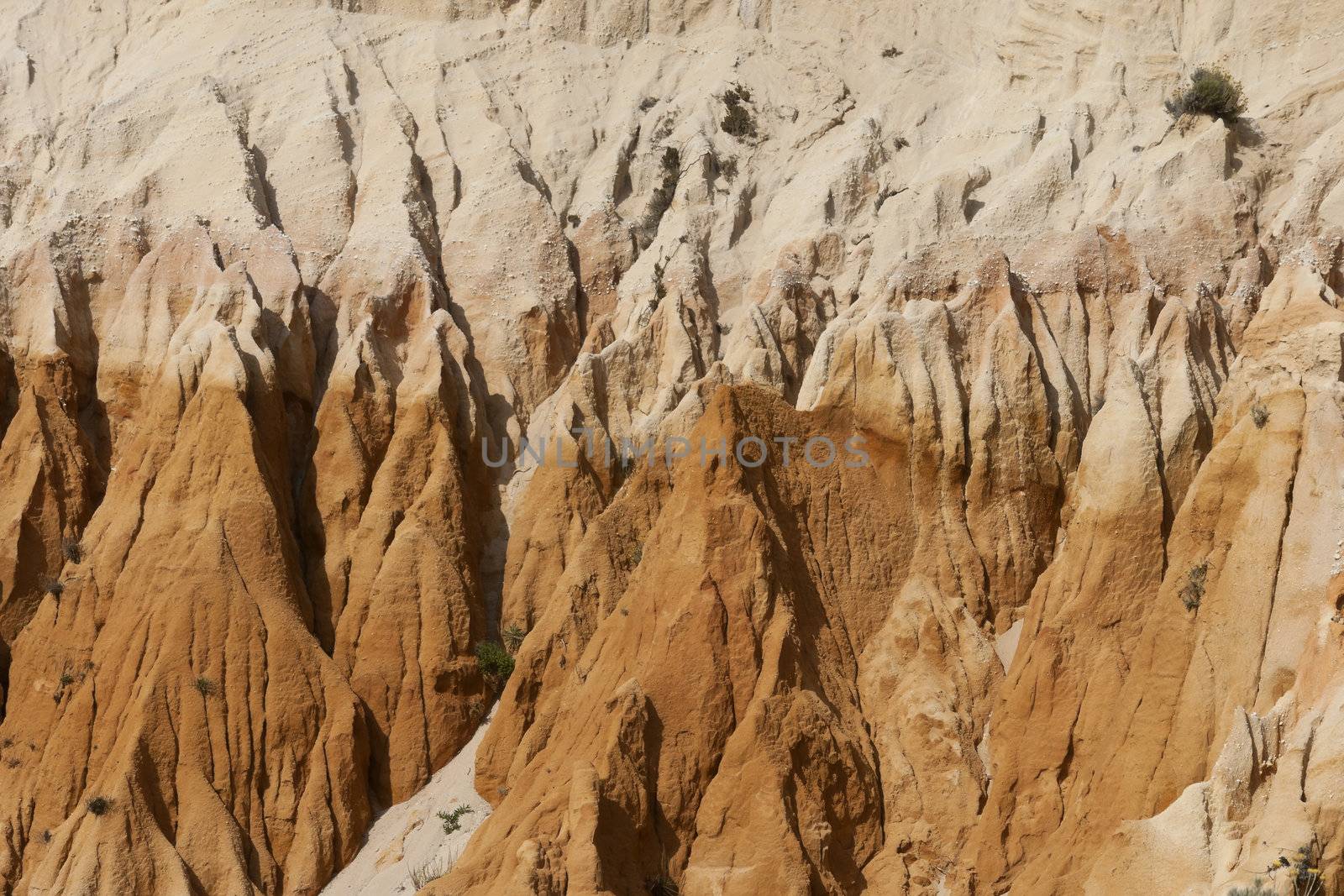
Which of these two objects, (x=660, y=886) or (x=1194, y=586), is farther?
(x=660, y=886)

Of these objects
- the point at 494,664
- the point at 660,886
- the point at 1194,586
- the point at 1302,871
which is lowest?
the point at 660,886

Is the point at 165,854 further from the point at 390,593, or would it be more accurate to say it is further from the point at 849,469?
the point at 849,469

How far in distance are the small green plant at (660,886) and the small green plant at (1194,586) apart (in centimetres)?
805

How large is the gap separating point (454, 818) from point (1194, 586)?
11.5 meters

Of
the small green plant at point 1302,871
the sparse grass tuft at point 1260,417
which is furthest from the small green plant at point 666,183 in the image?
the small green plant at point 1302,871

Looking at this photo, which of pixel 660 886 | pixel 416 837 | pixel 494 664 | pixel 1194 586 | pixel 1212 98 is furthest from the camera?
pixel 1212 98

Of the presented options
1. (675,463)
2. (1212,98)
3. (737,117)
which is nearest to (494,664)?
(675,463)

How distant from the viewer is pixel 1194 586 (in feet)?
78.5

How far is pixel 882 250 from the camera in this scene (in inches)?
1318

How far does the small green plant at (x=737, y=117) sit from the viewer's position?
37.8 metres

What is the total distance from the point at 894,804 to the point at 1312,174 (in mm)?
13732

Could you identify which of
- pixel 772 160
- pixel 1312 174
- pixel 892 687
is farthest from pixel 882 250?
pixel 892 687

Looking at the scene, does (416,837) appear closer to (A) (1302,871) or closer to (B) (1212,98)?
(A) (1302,871)

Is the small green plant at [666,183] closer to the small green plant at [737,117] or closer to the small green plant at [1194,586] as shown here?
the small green plant at [737,117]
